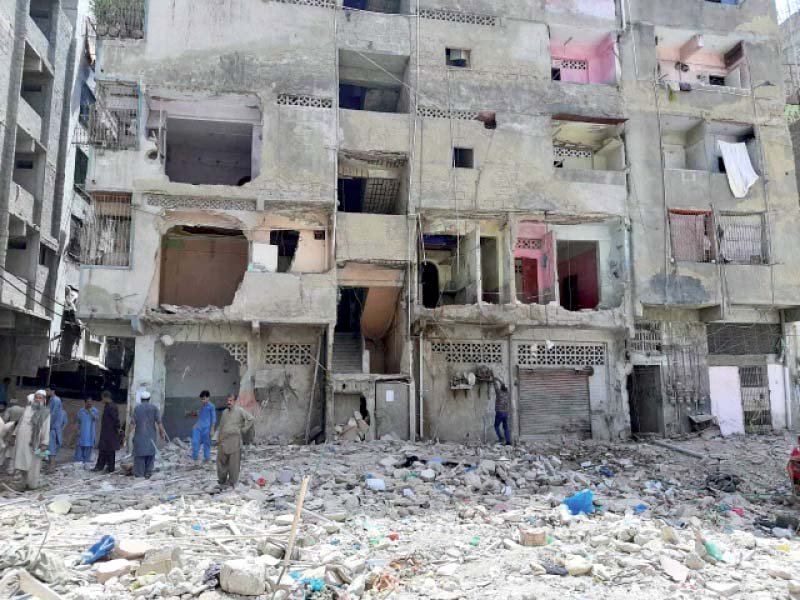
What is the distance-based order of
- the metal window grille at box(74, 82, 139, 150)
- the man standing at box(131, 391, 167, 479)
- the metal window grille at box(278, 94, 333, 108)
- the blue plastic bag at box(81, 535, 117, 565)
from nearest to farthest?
1. the blue plastic bag at box(81, 535, 117, 565)
2. the man standing at box(131, 391, 167, 479)
3. the metal window grille at box(74, 82, 139, 150)
4. the metal window grille at box(278, 94, 333, 108)

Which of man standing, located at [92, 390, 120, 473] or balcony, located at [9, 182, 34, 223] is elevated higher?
balcony, located at [9, 182, 34, 223]

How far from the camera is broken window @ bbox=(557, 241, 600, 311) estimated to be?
20.6 m

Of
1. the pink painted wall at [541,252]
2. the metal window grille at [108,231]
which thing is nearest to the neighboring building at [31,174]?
the metal window grille at [108,231]

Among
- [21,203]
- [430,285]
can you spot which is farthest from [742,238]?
[21,203]

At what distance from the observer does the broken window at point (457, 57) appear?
63.0 feet

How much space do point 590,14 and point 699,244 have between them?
318 inches

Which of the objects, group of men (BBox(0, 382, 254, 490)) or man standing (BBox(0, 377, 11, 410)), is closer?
group of men (BBox(0, 382, 254, 490))

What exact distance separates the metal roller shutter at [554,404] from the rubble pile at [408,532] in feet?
16.2

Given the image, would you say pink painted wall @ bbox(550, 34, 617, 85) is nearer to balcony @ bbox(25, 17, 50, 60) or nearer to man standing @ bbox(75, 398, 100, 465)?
balcony @ bbox(25, 17, 50, 60)

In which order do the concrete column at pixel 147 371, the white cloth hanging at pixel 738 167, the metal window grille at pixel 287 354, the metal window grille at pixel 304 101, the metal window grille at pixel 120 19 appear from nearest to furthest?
the concrete column at pixel 147 371 < the metal window grille at pixel 120 19 < the metal window grille at pixel 287 354 < the metal window grille at pixel 304 101 < the white cloth hanging at pixel 738 167

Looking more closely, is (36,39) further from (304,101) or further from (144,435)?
(144,435)

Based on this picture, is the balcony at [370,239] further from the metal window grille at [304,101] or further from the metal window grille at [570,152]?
the metal window grille at [570,152]

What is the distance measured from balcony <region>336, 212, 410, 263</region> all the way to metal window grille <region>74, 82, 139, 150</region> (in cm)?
592

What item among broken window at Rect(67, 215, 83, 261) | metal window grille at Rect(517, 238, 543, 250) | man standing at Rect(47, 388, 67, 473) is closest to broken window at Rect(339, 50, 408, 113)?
metal window grille at Rect(517, 238, 543, 250)
